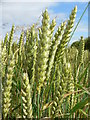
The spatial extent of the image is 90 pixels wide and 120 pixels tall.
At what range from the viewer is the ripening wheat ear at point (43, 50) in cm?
52

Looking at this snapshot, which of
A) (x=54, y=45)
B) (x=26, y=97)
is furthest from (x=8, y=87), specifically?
(x=54, y=45)

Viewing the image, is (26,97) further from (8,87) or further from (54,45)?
(54,45)

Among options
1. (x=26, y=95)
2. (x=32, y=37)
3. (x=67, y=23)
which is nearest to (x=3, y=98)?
(x=26, y=95)

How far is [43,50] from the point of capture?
0.54m

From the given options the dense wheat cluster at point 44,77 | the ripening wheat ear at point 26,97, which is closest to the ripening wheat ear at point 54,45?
the dense wheat cluster at point 44,77

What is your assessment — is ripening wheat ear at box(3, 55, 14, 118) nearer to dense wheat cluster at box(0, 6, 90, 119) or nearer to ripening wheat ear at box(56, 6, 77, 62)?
dense wheat cluster at box(0, 6, 90, 119)

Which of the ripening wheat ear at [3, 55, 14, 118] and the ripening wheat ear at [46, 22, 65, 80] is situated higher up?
the ripening wheat ear at [46, 22, 65, 80]

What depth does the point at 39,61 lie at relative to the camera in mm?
542

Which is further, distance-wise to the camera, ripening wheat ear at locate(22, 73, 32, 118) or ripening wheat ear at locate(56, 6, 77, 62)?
ripening wheat ear at locate(56, 6, 77, 62)

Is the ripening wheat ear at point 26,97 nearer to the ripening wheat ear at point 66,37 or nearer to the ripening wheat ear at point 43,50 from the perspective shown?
the ripening wheat ear at point 43,50

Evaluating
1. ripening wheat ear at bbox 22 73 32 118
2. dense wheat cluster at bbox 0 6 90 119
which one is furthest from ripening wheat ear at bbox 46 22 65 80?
ripening wheat ear at bbox 22 73 32 118

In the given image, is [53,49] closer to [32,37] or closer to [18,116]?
[32,37]

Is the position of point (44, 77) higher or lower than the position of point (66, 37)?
lower

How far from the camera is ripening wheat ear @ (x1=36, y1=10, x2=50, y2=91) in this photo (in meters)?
0.52
